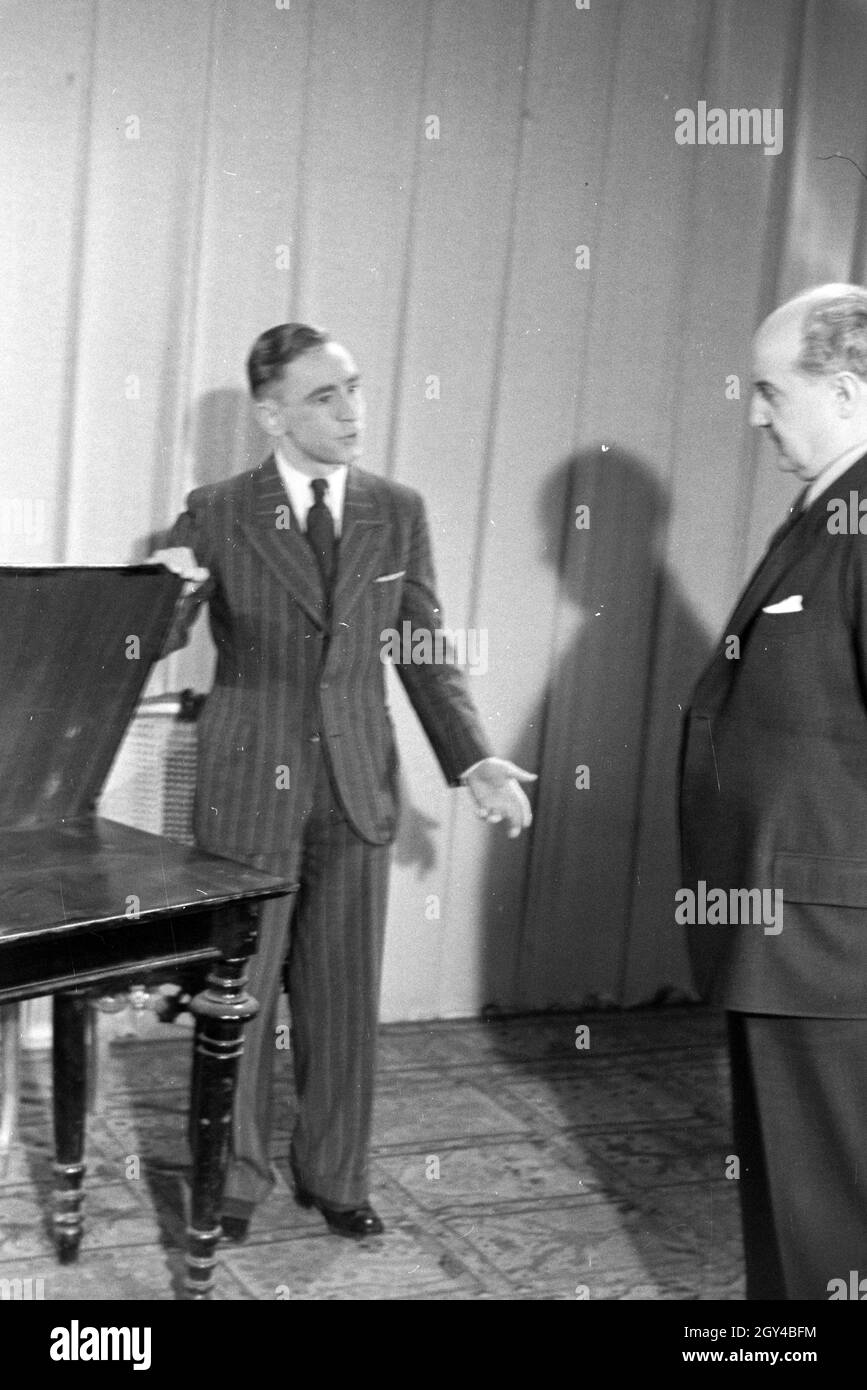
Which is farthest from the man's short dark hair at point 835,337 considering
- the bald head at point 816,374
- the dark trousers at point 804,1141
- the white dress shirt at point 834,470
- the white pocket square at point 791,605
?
the dark trousers at point 804,1141

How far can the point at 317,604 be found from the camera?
9.48 feet

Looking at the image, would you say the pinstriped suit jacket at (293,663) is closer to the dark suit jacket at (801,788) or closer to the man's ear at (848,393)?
the dark suit jacket at (801,788)

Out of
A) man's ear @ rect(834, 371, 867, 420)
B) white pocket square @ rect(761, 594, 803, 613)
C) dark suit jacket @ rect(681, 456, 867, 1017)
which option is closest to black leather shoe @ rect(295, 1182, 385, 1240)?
dark suit jacket @ rect(681, 456, 867, 1017)

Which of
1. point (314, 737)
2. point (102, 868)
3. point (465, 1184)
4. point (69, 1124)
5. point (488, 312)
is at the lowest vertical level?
point (465, 1184)

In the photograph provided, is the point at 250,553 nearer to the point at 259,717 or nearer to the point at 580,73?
the point at 259,717

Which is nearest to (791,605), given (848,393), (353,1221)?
(848,393)

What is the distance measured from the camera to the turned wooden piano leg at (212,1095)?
2.19m

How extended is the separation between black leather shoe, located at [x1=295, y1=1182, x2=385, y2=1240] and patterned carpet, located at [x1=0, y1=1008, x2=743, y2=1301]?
0.02 metres

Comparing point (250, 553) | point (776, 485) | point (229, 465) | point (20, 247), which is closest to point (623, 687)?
point (776, 485)

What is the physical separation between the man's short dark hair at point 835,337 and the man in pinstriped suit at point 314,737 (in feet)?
3.21

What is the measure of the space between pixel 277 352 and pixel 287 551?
0.44 m

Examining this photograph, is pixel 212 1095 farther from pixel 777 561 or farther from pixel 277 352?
pixel 277 352

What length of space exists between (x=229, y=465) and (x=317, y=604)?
0.68 metres

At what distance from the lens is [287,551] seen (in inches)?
113
